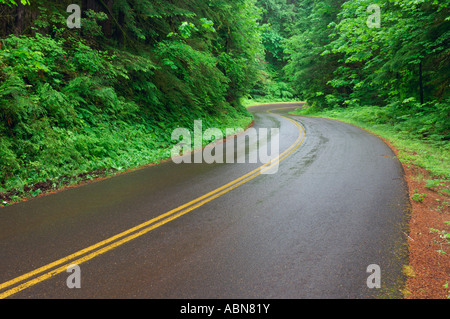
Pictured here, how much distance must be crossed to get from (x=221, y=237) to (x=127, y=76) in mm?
7456

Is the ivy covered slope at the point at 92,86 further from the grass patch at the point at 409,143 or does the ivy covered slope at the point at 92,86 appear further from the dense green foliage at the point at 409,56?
the grass patch at the point at 409,143

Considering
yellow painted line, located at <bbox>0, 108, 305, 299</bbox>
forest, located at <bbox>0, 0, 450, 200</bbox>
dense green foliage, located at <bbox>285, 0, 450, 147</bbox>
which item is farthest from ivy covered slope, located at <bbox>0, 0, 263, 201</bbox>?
dense green foliage, located at <bbox>285, 0, 450, 147</bbox>

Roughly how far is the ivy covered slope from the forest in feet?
0.12

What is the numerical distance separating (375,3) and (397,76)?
6622 millimetres

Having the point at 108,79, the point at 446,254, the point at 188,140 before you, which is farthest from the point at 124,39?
the point at 446,254

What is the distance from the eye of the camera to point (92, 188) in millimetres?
6645

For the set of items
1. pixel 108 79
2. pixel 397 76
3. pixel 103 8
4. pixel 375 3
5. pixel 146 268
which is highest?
pixel 375 3

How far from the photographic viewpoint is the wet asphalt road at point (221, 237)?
3.18m

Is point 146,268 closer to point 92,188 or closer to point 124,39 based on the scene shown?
point 92,188

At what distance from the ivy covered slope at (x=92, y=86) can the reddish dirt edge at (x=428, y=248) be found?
7.44 m

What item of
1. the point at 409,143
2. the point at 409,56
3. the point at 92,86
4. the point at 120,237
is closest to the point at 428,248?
the point at 120,237

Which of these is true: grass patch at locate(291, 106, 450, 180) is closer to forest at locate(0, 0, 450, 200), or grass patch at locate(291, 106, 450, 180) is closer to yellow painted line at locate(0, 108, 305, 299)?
forest at locate(0, 0, 450, 200)

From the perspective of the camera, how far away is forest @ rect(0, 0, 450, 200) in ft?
23.5

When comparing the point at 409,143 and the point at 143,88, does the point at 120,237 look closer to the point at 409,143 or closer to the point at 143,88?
the point at 143,88
